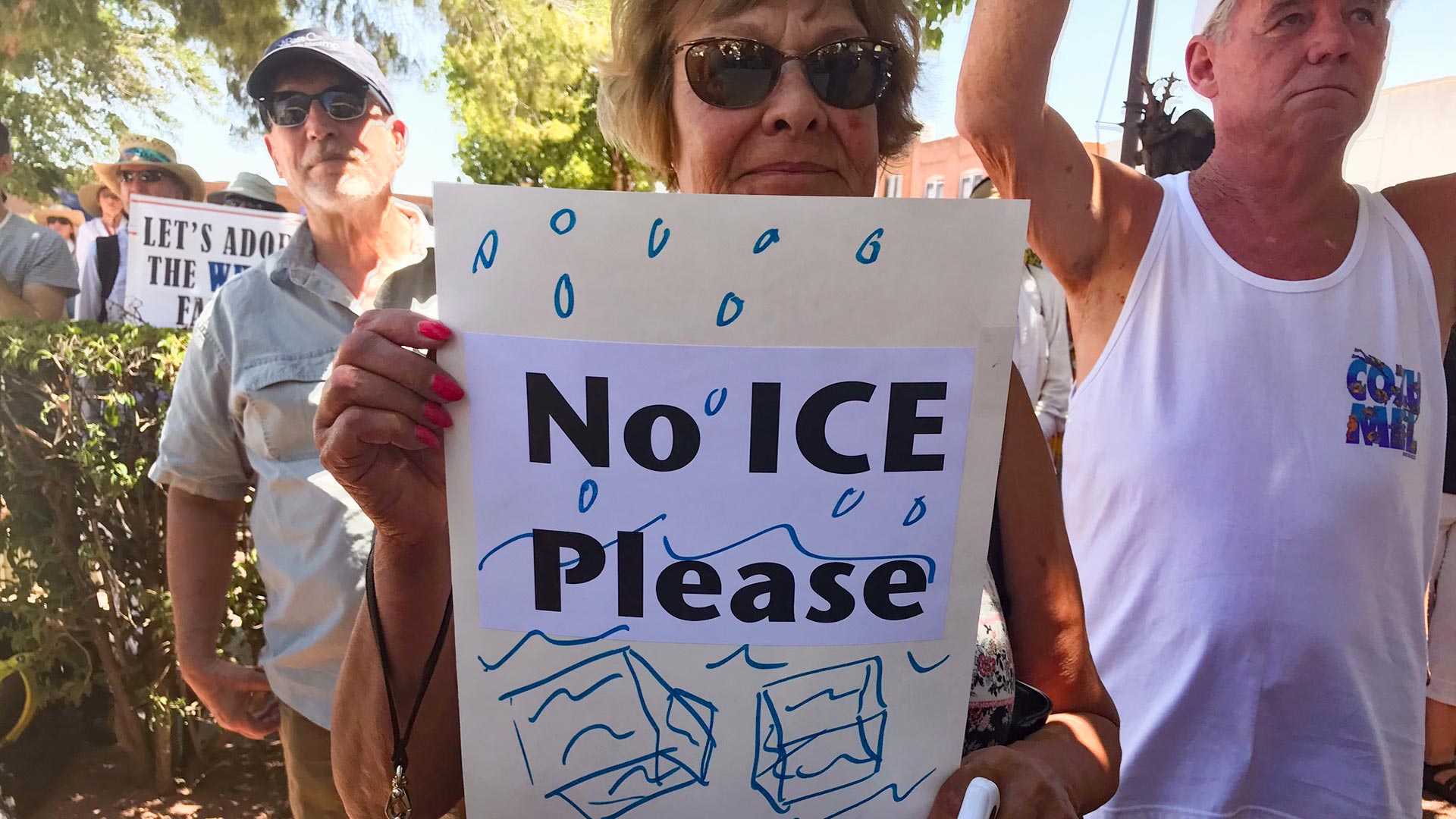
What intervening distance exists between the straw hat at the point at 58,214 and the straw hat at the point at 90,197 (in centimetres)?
18

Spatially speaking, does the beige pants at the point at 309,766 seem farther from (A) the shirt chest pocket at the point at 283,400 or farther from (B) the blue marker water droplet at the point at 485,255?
(B) the blue marker water droplet at the point at 485,255

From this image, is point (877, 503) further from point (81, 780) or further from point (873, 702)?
point (81, 780)

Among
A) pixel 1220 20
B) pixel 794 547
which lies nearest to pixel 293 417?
pixel 794 547

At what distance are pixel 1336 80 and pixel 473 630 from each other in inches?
63.9

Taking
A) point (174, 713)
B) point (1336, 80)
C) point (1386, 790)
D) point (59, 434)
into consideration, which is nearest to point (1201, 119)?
point (1336, 80)

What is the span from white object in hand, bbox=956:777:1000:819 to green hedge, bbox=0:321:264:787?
3.32 m

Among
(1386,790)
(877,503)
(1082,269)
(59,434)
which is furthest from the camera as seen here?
(59,434)

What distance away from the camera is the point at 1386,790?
4.71 ft

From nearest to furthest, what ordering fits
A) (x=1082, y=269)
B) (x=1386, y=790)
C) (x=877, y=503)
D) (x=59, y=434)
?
(x=877, y=503) → (x=1386, y=790) → (x=1082, y=269) → (x=59, y=434)

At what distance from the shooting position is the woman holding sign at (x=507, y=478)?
86cm

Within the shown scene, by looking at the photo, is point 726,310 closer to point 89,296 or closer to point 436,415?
point 436,415

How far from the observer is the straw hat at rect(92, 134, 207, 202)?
5.20 meters

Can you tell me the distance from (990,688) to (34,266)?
4753 millimetres

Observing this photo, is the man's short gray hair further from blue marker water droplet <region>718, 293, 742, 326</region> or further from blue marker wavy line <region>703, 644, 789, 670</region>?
blue marker wavy line <region>703, 644, 789, 670</region>
